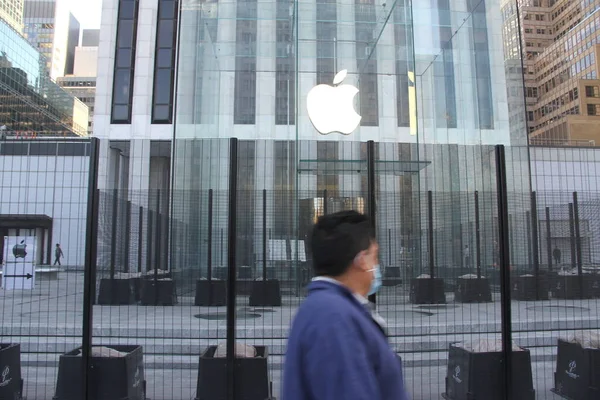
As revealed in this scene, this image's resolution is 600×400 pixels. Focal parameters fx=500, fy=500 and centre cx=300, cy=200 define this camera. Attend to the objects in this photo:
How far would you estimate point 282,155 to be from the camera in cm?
1327

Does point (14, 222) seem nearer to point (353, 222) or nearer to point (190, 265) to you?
point (190, 265)

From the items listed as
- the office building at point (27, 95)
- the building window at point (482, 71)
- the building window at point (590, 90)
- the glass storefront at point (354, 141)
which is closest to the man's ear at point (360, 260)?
the glass storefront at point (354, 141)

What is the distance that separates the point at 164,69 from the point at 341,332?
34670 mm

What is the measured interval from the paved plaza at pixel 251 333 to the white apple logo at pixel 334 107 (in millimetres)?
5778

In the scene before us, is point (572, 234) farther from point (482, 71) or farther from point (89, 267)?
point (482, 71)

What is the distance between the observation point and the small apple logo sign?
19.7ft

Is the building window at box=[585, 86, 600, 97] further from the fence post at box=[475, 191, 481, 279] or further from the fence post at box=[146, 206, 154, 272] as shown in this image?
the fence post at box=[146, 206, 154, 272]

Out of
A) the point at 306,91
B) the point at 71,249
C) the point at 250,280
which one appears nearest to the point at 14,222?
the point at 71,249

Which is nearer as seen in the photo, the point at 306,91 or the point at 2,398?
the point at 2,398

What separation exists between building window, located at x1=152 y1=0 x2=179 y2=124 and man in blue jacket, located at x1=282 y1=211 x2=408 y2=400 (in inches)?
1319

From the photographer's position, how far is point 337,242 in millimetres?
1674

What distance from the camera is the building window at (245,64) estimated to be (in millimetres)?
15227

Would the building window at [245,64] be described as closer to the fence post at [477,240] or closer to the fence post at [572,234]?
the fence post at [477,240]

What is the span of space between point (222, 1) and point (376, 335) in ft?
51.4
